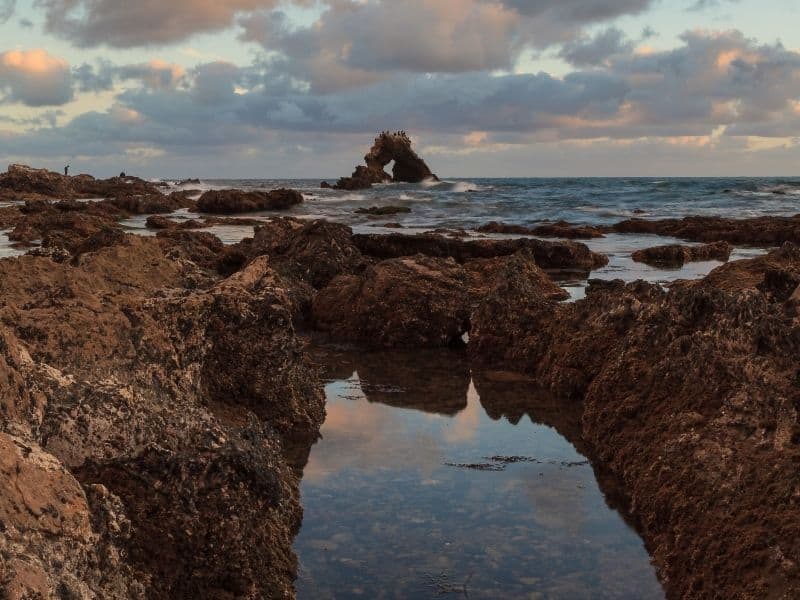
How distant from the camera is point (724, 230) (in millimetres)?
28906

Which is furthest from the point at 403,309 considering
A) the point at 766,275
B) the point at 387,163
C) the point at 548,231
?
the point at 387,163

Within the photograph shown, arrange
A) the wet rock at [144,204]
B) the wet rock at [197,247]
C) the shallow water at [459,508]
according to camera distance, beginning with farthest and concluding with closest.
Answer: the wet rock at [144,204] < the wet rock at [197,247] < the shallow water at [459,508]

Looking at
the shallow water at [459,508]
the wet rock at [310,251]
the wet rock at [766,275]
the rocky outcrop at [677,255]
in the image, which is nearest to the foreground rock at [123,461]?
the shallow water at [459,508]

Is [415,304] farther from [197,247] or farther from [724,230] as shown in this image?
[724,230]

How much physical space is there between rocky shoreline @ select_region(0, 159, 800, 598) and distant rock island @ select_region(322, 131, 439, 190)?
218ft

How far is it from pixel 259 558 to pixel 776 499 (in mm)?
2593

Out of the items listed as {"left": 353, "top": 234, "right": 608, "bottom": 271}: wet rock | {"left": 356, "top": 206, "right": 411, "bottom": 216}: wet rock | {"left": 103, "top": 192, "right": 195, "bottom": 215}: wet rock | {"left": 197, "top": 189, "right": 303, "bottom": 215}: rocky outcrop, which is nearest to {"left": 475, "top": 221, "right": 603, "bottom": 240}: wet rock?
{"left": 353, "top": 234, "right": 608, "bottom": 271}: wet rock

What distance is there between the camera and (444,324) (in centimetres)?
1031

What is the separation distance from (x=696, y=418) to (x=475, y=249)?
47.1 feet

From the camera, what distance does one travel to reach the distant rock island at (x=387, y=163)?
75.6 metres

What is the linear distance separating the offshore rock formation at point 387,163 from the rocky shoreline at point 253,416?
6651 cm

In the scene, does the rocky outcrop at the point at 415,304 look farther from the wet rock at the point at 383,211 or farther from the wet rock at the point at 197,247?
the wet rock at the point at 383,211

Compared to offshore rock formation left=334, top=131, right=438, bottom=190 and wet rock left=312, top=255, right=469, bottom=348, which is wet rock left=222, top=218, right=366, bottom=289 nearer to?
wet rock left=312, top=255, right=469, bottom=348

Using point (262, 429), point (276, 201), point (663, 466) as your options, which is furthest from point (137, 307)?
point (276, 201)
